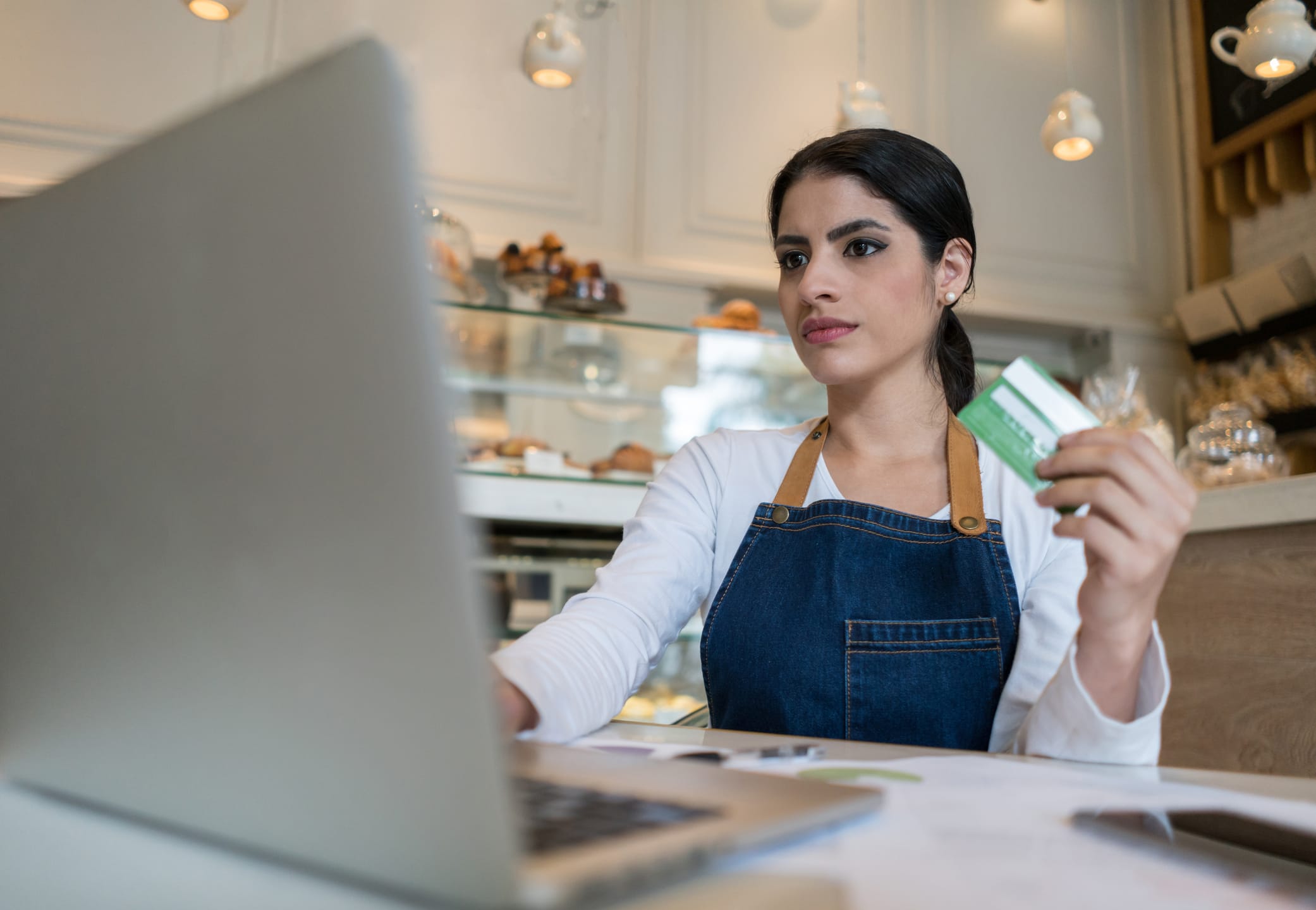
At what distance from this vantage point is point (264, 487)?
0.87ft

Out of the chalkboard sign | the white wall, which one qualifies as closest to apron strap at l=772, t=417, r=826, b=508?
the white wall

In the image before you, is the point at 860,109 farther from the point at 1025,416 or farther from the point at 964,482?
the point at 1025,416

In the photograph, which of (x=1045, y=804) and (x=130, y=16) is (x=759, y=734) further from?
(x=130, y=16)

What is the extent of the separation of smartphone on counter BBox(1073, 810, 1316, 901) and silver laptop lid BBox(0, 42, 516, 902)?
264 mm

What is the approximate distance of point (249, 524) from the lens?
0.27 meters

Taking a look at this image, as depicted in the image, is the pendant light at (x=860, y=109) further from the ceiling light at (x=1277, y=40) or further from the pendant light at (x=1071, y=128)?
the ceiling light at (x=1277, y=40)

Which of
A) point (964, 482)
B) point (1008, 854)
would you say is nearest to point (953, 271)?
point (964, 482)

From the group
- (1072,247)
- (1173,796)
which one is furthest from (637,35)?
(1173,796)

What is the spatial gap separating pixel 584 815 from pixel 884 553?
71 cm

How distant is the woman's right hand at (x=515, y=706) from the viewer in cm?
61

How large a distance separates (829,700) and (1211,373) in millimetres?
2561

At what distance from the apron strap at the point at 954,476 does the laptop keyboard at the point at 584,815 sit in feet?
2.38

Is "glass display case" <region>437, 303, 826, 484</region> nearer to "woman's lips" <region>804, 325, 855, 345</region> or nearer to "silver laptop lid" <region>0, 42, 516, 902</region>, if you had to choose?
"woman's lips" <region>804, 325, 855, 345</region>

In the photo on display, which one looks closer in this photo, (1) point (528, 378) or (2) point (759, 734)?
(2) point (759, 734)
